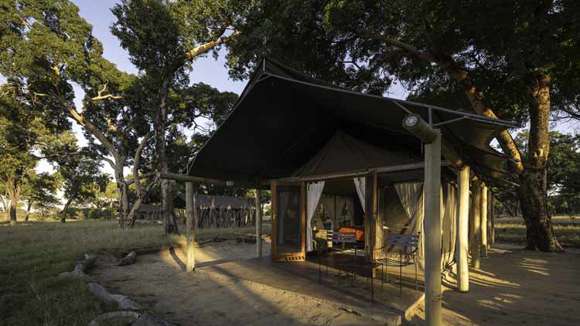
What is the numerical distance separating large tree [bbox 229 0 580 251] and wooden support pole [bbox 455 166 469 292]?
9.74ft

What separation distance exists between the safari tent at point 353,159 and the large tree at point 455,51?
8.56 feet

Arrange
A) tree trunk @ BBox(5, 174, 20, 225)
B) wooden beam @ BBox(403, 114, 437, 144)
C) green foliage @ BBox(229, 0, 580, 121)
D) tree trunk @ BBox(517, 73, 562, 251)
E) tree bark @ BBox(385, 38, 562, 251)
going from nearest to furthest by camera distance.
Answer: wooden beam @ BBox(403, 114, 437, 144)
green foliage @ BBox(229, 0, 580, 121)
tree bark @ BBox(385, 38, 562, 251)
tree trunk @ BBox(517, 73, 562, 251)
tree trunk @ BBox(5, 174, 20, 225)

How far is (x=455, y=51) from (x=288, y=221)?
20.5ft

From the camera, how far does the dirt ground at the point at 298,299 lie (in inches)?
136

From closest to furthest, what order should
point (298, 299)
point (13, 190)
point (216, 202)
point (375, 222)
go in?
1. point (298, 299)
2. point (375, 222)
3. point (216, 202)
4. point (13, 190)

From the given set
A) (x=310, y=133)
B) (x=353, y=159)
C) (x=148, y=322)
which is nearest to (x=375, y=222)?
(x=353, y=159)

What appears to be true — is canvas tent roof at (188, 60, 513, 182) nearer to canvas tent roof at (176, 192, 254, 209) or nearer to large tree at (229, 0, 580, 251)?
large tree at (229, 0, 580, 251)

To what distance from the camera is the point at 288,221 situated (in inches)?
274

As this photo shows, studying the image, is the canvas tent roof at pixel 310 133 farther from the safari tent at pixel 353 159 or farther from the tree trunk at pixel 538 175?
the tree trunk at pixel 538 175

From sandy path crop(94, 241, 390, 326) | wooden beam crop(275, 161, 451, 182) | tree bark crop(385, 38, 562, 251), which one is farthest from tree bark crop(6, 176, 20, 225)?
tree bark crop(385, 38, 562, 251)

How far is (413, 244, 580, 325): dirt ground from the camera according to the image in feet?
11.5

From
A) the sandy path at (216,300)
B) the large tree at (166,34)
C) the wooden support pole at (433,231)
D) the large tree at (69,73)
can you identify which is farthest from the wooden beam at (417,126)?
the large tree at (69,73)

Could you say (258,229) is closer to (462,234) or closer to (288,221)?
(288,221)

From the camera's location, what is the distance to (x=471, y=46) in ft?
28.6
